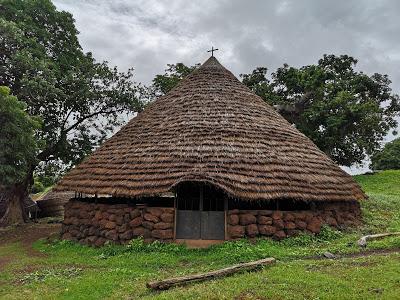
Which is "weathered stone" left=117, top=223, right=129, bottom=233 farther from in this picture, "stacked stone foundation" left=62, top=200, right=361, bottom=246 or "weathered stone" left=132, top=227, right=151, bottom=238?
"weathered stone" left=132, top=227, right=151, bottom=238

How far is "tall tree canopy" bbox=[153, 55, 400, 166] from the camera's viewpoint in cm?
2617

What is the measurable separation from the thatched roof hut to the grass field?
664 millimetres

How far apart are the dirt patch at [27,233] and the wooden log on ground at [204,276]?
6.47m

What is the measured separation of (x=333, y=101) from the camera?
2595 centimetres

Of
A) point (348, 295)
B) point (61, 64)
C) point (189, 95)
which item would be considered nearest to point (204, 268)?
point (348, 295)

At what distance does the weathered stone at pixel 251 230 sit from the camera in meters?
11.4

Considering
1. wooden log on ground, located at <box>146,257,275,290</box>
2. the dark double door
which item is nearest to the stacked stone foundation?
the dark double door

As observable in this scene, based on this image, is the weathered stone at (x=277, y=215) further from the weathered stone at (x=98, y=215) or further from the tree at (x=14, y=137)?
the tree at (x=14, y=137)

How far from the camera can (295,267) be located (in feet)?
27.7

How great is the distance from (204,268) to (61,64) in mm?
14862

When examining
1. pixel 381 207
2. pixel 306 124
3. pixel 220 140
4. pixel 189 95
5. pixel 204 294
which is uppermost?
pixel 306 124

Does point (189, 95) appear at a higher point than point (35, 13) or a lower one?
lower

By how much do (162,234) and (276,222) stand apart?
3.35 m

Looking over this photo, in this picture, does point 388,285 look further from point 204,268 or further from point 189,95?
point 189,95
